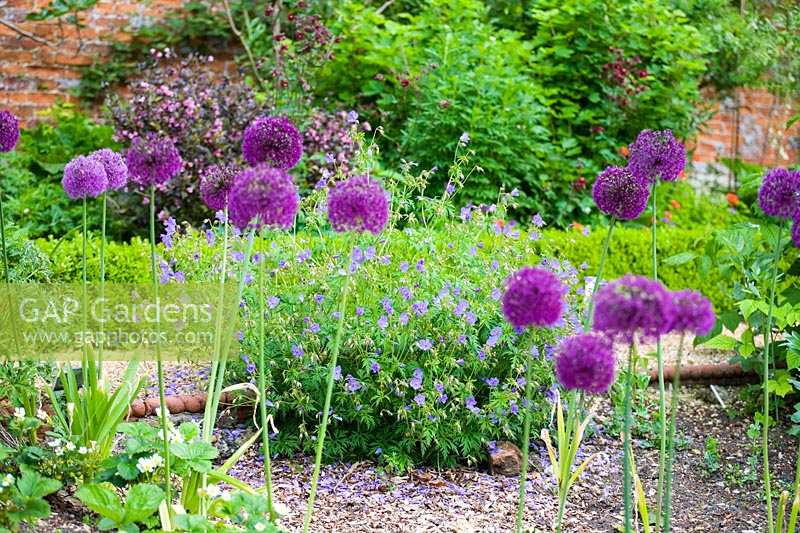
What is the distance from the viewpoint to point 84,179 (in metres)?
2.35

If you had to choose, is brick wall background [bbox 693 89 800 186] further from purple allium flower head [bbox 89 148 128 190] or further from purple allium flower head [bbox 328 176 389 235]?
purple allium flower head [bbox 328 176 389 235]

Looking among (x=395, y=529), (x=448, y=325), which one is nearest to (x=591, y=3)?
(x=448, y=325)

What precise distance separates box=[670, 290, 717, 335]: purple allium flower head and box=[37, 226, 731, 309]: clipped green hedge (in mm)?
3517

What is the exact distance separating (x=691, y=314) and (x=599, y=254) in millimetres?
4656

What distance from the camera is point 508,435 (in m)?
3.24

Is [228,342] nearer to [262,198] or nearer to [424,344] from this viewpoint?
[262,198]

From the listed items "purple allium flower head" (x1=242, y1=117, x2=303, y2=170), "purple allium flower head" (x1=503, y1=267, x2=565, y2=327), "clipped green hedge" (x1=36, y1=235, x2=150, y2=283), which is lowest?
"clipped green hedge" (x1=36, y1=235, x2=150, y2=283)

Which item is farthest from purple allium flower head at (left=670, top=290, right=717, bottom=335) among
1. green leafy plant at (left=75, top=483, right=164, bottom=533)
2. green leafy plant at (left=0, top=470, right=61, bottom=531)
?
green leafy plant at (left=0, top=470, right=61, bottom=531)

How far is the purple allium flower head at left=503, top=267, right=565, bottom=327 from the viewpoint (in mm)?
1628

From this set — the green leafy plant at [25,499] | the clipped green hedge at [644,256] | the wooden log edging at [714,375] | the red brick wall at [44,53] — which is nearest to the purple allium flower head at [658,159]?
the green leafy plant at [25,499]

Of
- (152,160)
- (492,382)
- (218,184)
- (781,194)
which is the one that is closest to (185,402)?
(492,382)

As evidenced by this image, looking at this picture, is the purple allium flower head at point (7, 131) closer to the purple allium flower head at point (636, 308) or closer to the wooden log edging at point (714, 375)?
the purple allium flower head at point (636, 308)

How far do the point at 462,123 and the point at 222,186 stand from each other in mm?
4278

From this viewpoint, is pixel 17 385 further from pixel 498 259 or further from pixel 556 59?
pixel 556 59
